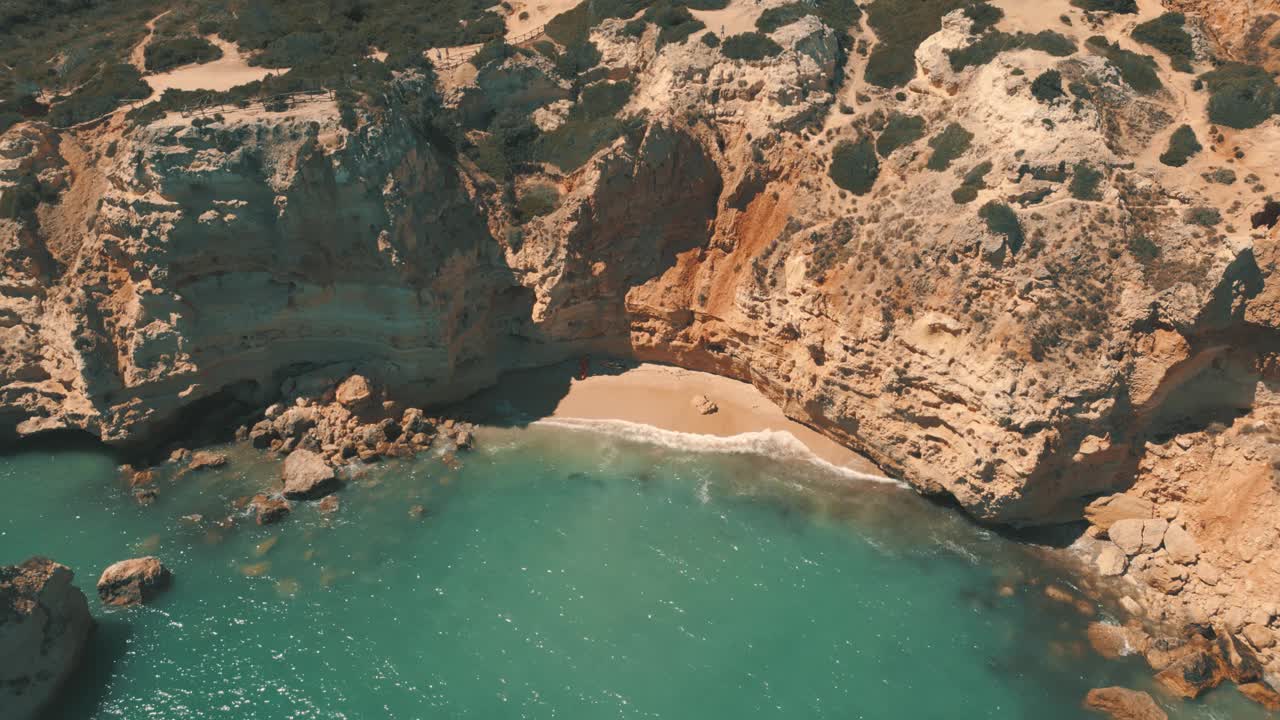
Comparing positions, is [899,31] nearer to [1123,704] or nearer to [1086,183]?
[1086,183]

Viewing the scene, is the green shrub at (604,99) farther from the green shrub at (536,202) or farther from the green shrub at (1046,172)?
the green shrub at (1046,172)

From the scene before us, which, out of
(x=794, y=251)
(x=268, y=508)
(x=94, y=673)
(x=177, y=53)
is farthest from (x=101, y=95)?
(x=794, y=251)

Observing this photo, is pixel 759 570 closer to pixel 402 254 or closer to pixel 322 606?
pixel 322 606

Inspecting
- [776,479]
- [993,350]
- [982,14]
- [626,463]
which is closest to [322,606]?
[626,463]

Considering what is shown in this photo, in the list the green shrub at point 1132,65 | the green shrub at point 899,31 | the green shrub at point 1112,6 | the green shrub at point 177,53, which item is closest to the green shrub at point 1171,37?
the green shrub at point 1132,65

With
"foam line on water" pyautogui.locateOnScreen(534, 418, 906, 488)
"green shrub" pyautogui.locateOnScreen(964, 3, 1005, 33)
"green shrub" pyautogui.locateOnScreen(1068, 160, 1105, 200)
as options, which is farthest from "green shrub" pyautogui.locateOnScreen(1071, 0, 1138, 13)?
"foam line on water" pyautogui.locateOnScreen(534, 418, 906, 488)

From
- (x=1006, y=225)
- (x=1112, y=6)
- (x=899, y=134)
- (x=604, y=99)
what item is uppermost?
(x=1112, y=6)
